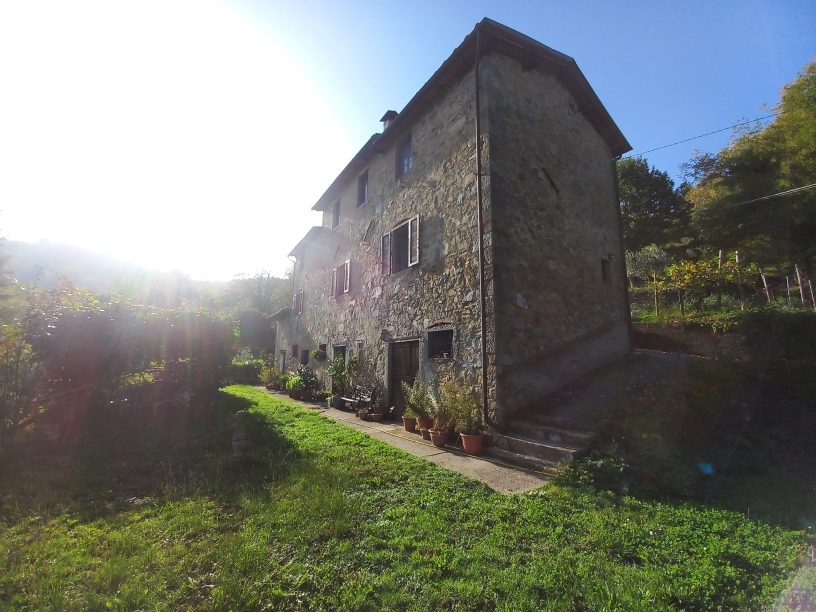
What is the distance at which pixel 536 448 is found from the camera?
17.8ft

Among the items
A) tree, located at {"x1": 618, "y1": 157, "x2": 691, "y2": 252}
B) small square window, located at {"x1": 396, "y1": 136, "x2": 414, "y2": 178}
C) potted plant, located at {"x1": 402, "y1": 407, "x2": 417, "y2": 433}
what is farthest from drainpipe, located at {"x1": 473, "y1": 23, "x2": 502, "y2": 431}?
tree, located at {"x1": 618, "y1": 157, "x2": 691, "y2": 252}

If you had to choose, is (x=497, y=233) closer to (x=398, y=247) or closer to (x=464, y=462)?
(x=398, y=247)

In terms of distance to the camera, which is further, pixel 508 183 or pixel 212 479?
pixel 508 183

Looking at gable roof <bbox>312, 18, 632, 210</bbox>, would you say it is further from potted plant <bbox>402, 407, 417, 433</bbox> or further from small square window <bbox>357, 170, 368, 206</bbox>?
potted plant <bbox>402, 407, 417, 433</bbox>

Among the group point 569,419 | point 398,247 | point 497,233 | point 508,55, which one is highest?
point 508,55

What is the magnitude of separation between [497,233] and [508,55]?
4468 mm

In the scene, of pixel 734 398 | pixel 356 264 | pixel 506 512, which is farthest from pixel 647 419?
pixel 356 264

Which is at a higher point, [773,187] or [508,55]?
[508,55]

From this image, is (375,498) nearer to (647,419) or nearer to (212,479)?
(212,479)

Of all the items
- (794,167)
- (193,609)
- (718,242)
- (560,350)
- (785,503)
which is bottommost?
(193,609)

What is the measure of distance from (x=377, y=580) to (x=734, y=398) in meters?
5.96

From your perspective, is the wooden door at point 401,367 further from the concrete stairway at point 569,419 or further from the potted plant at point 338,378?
the concrete stairway at point 569,419

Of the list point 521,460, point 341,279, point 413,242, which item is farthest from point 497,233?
point 341,279

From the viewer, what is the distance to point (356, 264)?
40.9ft
